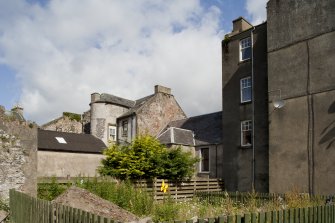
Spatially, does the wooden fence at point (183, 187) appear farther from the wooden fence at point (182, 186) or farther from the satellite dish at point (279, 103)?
the satellite dish at point (279, 103)

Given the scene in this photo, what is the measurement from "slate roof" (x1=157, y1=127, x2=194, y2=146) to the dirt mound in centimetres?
1857

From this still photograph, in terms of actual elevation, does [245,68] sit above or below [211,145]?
above

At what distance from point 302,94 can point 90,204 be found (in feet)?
46.6

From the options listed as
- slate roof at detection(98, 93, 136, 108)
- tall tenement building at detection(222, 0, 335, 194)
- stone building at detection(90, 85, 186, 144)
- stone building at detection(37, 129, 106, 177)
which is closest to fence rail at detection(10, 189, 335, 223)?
tall tenement building at detection(222, 0, 335, 194)

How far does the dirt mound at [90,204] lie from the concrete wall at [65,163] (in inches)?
904

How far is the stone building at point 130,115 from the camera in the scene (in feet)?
120

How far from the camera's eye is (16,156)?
15.6m

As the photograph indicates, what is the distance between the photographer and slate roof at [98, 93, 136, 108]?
41344 millimetres

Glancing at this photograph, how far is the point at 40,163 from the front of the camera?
108ft

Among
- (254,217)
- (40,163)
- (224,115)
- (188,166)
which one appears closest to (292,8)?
(224,115)

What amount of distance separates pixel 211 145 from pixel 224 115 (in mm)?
3203

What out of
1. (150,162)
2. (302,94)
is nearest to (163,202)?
(150,162)

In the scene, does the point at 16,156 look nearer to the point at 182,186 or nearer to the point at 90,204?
the point at 90,204

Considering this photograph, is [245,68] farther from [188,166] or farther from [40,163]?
[40,163]
